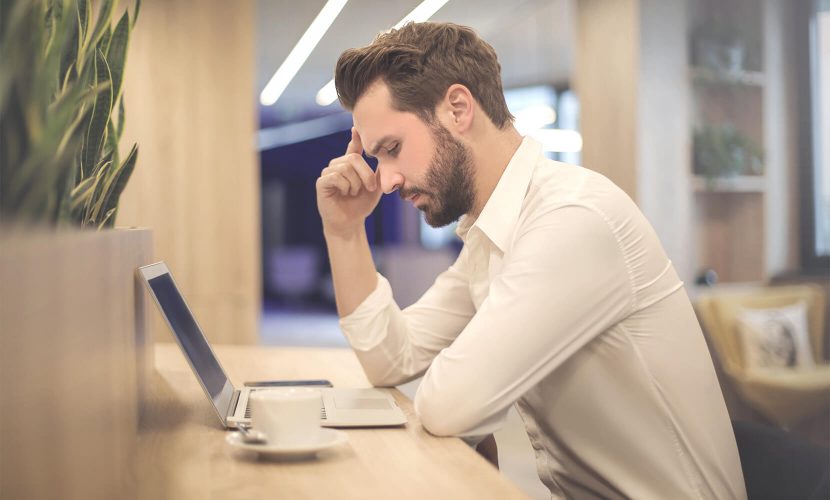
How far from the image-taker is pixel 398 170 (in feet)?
5.13

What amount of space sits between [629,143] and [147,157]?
8.20 ft

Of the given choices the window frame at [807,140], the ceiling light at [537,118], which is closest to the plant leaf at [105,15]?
the window frame at [807,140]

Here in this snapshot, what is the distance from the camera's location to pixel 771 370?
3910mm

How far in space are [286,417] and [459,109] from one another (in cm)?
76

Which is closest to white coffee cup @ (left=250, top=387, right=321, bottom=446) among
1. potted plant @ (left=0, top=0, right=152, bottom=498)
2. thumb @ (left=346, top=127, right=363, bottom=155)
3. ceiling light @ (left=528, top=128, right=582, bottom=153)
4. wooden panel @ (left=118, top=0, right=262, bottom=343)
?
potted plant @ (left=0, top=0, right=152, bottom=498)

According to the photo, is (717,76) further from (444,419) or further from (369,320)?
(444,419)

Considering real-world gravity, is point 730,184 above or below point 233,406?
above

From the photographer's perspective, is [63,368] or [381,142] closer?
[63,368]

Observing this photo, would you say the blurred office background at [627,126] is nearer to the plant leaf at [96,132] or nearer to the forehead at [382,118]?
the forehead at [382,118]

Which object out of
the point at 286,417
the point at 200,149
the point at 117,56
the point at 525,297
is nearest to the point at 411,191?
the point at 525,297

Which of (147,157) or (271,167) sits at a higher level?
(271,167)

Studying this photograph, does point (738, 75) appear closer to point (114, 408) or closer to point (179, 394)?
point (179, 394)

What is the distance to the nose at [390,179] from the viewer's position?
1.56 meters

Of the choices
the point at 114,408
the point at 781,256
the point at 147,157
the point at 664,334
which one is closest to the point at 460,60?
the point at 664,334
